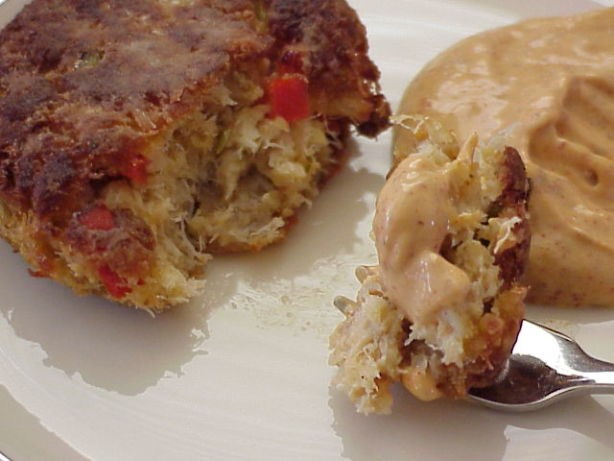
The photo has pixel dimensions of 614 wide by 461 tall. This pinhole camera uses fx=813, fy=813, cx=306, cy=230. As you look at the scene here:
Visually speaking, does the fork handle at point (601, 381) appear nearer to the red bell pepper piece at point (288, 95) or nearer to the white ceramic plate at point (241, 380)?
the white ceramic plate at point (241, 380)

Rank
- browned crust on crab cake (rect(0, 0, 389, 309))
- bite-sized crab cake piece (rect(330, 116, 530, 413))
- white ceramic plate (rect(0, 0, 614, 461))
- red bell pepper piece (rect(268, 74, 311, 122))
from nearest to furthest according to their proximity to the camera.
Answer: bite-sized crab cake piece (rect(330, 116, 530, 413)) < white ceramic plate (rect(0, 0, 614, 461)) < browned crust on crab cake (rect(0, 0, 389, 309)) < red bell pepper piece (rect(268, 74, 311, 122))

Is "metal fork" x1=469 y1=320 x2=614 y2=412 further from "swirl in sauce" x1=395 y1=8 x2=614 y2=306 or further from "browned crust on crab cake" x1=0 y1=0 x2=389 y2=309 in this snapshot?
"browned crust on crab cake" x1=0 y1=0 x2=389 y2=309

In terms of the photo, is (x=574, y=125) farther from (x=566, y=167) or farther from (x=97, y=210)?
(x=97, y=210)

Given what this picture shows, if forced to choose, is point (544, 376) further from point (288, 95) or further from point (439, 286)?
point (288, 95)

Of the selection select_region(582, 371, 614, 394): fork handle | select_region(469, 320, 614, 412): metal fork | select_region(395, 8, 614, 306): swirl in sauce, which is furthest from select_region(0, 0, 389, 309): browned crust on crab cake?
select_region(582, 371, 614, 394): fork handle

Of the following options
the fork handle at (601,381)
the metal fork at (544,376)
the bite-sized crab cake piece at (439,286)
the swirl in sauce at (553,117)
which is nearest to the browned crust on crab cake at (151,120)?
the swirl in sauce at (553,117)

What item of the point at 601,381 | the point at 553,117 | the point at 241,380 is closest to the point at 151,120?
the point at 241,380

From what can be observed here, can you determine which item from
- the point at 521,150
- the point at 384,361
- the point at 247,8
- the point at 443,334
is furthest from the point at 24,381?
the point at 521,150
